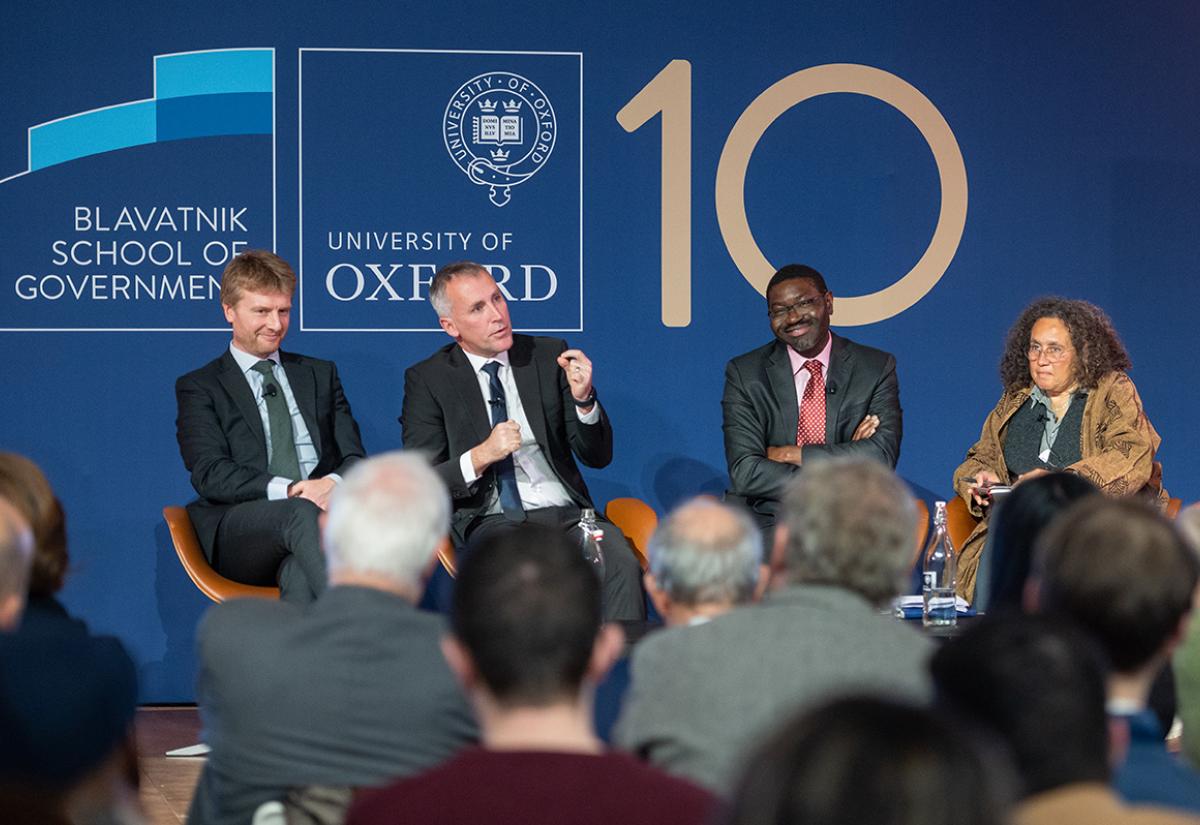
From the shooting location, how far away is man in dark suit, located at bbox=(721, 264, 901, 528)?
5.59 meters

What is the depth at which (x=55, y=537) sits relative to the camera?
2525 millimetres

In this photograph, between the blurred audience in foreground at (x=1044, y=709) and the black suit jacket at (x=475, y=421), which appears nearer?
the blurred audience in foreground at (x=1044, y=709)

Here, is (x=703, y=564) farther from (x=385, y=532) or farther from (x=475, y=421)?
(x=475, y=421)

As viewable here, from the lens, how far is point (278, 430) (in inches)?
213

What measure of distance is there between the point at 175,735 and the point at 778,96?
3488 millimetres

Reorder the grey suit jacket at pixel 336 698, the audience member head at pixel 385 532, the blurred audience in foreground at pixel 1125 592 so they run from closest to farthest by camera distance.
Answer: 1. the blurred audience in foreground at pixel 1125 592
2. the grey suit jacket at pixel 336 698
3. the audience member head at pixel 385 532

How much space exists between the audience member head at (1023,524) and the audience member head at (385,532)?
120 centimetres

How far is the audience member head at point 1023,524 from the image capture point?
9.76 ft

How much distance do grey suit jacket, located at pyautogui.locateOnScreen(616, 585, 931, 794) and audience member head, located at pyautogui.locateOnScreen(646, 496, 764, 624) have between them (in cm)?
32

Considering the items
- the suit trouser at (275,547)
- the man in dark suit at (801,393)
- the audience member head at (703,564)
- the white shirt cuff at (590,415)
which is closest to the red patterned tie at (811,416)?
the man in dark suit at (801,393)

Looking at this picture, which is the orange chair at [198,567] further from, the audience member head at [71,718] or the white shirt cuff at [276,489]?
the audience member head at [71,718]

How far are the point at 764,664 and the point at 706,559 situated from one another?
0.44 metres

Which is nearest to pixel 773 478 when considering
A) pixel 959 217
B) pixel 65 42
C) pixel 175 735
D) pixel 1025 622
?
pixel 959 217

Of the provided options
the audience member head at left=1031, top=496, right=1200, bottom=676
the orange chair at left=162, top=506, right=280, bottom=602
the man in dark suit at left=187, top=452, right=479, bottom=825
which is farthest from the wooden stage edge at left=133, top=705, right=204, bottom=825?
the audience member head at left=1031, top=496, right=1200, bottom=676
